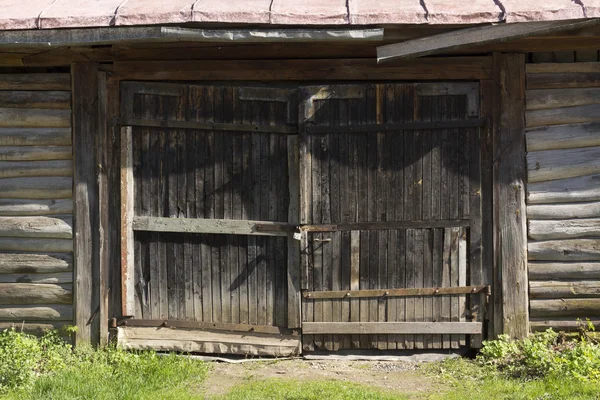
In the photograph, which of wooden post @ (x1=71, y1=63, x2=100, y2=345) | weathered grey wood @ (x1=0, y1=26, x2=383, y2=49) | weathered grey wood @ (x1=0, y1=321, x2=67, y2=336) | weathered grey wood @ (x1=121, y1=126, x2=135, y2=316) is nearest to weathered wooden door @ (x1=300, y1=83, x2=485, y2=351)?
weathered grey wood @ (x1=0, y1=26, x2=383, y2=49)


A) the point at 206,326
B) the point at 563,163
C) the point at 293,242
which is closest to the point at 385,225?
the point at 293,242

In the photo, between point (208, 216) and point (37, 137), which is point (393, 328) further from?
point (37, 137)

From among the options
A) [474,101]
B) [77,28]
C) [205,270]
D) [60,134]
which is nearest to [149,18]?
[77,28]

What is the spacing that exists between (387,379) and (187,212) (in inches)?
87.3

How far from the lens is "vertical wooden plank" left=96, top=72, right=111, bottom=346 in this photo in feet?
21.2

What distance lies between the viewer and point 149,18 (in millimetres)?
5680

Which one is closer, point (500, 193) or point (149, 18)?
point (149, 18)

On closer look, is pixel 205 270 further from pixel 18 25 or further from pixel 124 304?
pixel 18 25

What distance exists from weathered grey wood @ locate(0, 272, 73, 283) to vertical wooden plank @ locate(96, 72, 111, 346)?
12.9 inches

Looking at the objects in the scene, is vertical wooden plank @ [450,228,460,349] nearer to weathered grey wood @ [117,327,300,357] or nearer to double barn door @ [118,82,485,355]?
double barn door @ [118,82,485,355]

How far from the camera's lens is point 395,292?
21.1 feet

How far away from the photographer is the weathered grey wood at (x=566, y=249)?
252 inches

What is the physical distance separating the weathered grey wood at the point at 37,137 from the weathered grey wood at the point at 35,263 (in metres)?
0.99

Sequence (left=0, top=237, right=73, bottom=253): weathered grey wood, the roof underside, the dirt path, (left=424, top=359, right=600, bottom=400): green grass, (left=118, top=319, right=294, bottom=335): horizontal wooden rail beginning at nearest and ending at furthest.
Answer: (left=424, top=359, right=600, bottom=400): green grass → the roof underside → the dirt path → (left=118, top=319, right=294, bottom=335): horizontal wooden rail → (left=0, top=237, right=73, bottom=253): weathered grey wood
